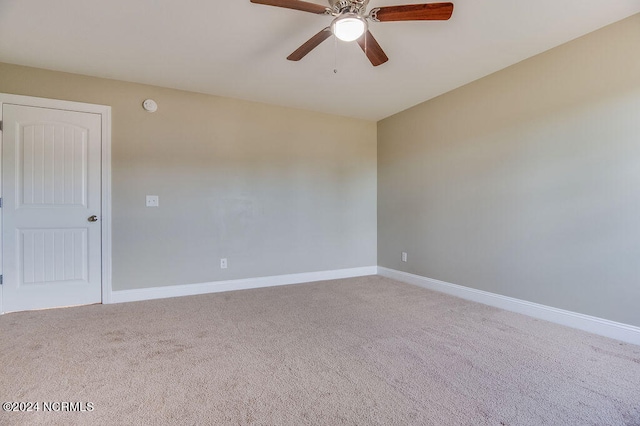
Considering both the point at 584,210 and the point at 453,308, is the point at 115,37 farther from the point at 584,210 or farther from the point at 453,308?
the point at 584,210

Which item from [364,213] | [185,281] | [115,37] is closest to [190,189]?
[185,281]

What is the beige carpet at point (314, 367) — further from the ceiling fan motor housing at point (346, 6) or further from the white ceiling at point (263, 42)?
the white ceiling at point (263, 42)

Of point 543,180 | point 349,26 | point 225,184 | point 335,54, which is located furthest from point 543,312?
point 225,184

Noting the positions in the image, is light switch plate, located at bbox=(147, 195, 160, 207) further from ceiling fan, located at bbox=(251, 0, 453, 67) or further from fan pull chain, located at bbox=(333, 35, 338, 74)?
ceiling fan, located at bbox=(251, 0, 453, 67)

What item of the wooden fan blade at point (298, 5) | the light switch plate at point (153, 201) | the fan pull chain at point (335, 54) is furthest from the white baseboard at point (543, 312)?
the light switch plate at point (153, 201)

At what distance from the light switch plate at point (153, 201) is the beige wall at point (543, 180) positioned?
10.5 feet

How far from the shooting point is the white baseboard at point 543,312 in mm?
2309

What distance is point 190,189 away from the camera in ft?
12.0

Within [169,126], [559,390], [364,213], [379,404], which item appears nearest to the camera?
[379,404]

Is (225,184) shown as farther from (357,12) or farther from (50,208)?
(357,12)

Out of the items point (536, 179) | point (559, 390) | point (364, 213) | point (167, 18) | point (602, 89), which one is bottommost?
point (559, 390)

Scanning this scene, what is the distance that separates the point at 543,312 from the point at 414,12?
2716 millimetres

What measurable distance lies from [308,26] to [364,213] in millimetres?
2875

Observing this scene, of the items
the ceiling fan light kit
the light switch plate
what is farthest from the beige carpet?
the ceiling fan light kit
